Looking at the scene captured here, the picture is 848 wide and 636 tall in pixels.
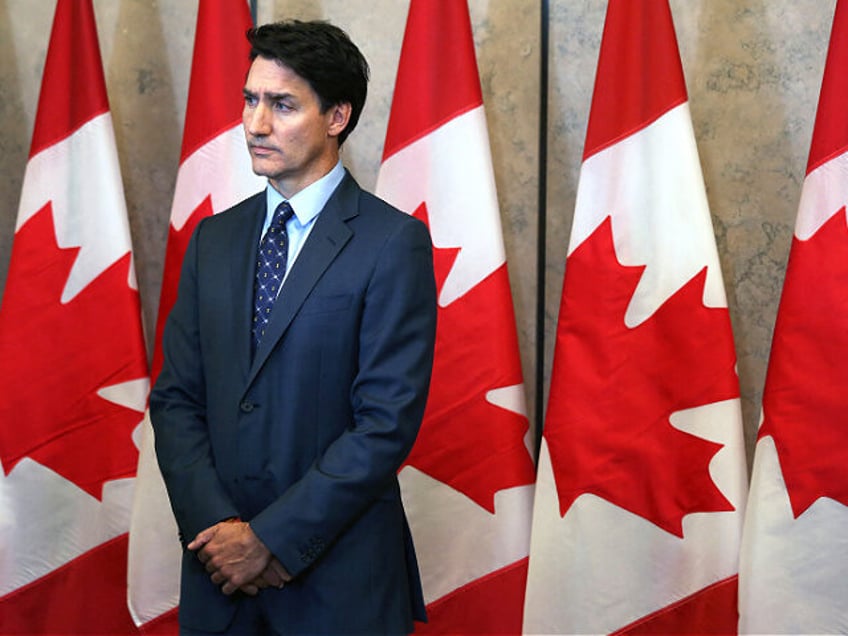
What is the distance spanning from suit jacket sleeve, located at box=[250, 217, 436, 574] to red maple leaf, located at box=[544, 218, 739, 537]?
89 cm

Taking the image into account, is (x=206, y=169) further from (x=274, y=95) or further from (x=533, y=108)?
(x=274, y=95)

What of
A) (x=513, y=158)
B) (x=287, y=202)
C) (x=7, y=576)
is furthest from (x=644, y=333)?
(x=7, y=576)

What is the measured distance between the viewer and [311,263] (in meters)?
1.60

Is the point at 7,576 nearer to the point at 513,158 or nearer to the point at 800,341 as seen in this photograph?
the point at 513,158

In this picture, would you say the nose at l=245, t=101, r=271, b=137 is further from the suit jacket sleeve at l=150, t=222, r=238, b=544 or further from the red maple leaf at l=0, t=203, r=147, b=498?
the red maple leaf at l=0, t=203, r=147, b=498

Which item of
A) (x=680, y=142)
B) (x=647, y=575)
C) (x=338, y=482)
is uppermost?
(x=680, y=142)

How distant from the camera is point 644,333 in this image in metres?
2.42

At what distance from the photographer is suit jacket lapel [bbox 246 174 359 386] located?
62.1 inches

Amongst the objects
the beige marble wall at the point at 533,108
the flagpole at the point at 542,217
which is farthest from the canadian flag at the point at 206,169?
the flagpole at the point at 542,217

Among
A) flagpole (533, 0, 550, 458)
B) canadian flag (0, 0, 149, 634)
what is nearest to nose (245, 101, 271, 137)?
canadian flag (0, 0, 149, 634)

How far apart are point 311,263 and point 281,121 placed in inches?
9.3

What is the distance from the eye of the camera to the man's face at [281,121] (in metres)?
1.64

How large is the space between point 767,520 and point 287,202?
1324 millimetres

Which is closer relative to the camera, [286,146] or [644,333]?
[286,146]
